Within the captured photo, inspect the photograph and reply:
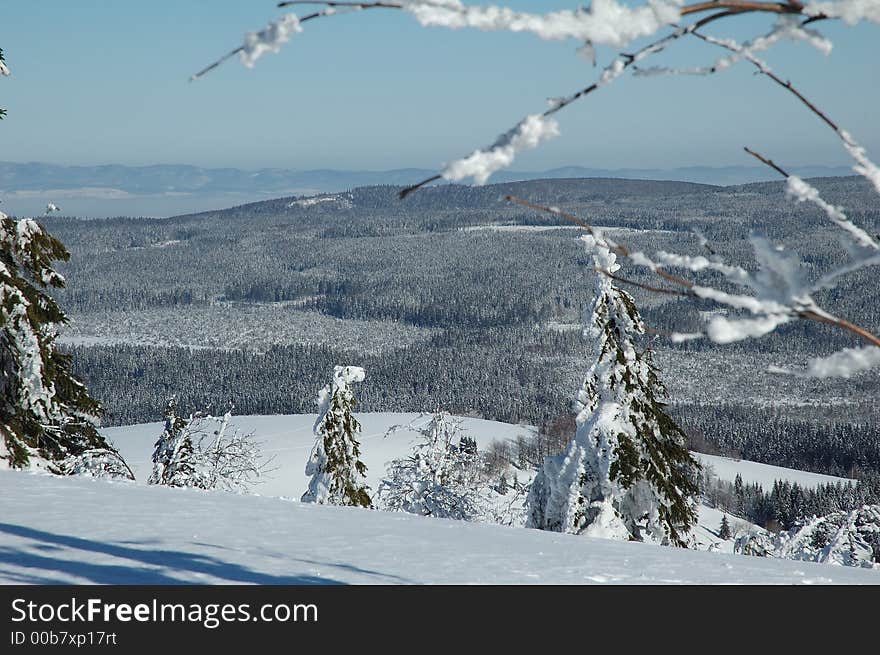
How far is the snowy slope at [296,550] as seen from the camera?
439 cm

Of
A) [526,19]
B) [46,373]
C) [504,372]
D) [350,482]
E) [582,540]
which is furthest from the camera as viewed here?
[504,372]

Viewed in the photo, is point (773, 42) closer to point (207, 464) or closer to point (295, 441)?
point (207, 464)

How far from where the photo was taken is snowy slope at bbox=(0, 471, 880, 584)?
439 centimetres

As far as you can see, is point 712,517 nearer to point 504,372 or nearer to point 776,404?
point 776,404

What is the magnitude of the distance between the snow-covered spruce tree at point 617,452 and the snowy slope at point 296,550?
8.39 m

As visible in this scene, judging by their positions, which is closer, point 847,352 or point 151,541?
point 847,352

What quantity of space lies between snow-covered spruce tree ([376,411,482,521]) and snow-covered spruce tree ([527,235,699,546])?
8.76 m

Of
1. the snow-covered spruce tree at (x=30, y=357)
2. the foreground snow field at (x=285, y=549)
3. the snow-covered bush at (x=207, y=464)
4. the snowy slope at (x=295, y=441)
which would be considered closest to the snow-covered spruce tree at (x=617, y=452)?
the snow-covered bush at (x=207, y=464)

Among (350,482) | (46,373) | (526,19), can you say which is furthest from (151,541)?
(350,482)

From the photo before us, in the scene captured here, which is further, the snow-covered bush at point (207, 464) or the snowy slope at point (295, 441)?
the snowy slope at point (295, 441)

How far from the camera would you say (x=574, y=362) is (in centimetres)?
18638

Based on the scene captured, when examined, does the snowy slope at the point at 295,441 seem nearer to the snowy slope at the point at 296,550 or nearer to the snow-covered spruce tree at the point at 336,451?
the snow-covered spruce tree at the point at 336,451

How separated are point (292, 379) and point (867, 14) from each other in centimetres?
15329

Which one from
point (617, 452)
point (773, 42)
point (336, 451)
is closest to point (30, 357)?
point (617, 452)
